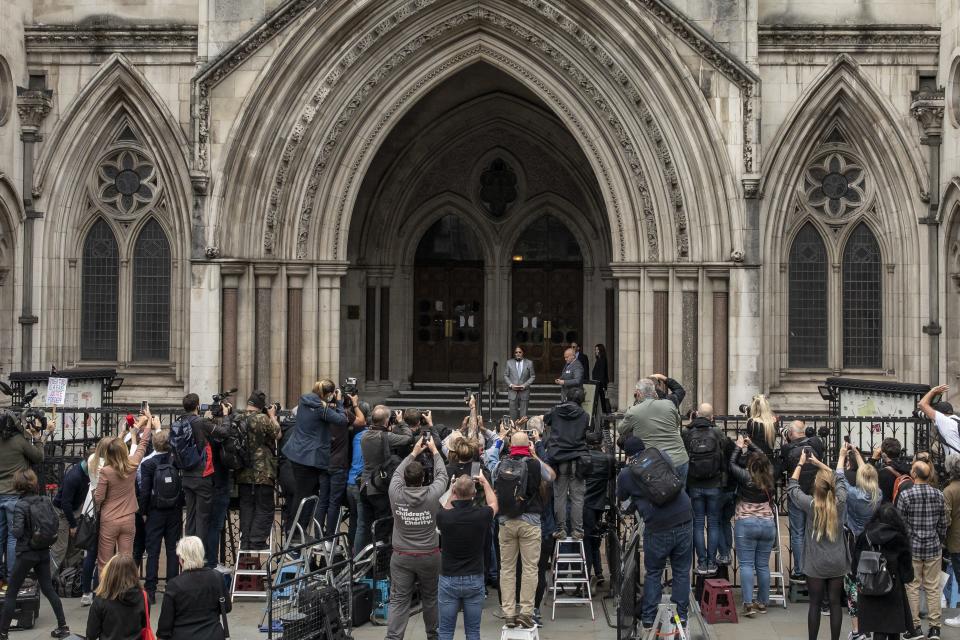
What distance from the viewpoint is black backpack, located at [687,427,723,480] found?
41.2ft

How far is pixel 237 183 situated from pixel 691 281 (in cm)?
735

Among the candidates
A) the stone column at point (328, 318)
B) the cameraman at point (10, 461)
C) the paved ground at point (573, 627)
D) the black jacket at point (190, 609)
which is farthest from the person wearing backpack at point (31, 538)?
the stone column at point (328, 318)

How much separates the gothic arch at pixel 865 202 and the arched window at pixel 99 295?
1094cm

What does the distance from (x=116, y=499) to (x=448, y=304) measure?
1509 cm

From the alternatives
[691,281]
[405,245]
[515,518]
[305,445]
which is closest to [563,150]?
[405,245]

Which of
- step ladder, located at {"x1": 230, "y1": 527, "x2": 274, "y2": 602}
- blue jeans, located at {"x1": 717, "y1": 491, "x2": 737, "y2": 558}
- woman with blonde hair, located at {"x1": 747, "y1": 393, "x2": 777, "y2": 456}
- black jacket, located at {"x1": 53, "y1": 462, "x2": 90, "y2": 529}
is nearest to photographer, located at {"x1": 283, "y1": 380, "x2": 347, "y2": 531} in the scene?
step ladder, located at {"x1": 230, "y1": 527, "x2": 274, "y2": 602}

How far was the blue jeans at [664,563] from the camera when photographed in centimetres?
1144

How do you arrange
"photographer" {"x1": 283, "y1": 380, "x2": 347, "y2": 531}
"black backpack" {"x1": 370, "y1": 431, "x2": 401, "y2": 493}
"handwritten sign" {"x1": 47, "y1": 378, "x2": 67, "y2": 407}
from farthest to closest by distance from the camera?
1. "handwritten sign" {"x1": 47, "y1": 378, "x2": 67, "y2": 407}
2. "photographer" {"x1": 283, "y1": 380, "x2": 347, "y2": 531}
3. "black backpack" {"x1": 370, "y1": 431, "x2": 401, "y2": 493}

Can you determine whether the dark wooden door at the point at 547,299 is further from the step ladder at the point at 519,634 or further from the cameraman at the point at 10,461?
the step ladder at the point at 519,634

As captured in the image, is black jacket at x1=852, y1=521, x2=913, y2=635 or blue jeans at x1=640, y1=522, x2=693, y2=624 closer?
black jacket at x1=852, y1=521, x2=913, y2=635

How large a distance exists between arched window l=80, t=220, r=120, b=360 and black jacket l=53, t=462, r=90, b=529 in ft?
33.3

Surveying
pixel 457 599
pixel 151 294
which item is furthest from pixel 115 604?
pixel 151 294

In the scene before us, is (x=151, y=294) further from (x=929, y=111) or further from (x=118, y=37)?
(x=929, y=111)

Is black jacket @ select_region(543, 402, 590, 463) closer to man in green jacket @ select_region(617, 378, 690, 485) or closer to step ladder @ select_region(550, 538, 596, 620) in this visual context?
man in green jacket @ select_region(617, 378, 690, 485)
